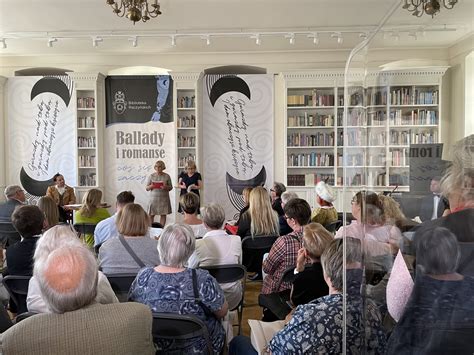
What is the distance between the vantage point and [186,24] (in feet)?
22.2

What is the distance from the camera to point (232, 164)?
8.32m

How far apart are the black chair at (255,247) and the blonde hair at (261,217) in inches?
4.0

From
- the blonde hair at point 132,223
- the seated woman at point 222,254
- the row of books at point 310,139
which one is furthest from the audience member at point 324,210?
the row of books at point 310,139

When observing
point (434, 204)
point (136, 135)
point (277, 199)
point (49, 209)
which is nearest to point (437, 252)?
point (434, 204)

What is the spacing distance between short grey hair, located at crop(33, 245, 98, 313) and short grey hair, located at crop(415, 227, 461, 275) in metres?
1.02

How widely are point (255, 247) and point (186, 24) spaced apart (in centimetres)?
440

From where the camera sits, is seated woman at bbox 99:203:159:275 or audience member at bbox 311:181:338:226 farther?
audience member at bbox 311:181:338:226

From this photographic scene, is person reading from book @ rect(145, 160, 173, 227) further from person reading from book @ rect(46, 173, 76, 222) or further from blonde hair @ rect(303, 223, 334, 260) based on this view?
blonde hair @ rect(303, 223, 334, 260)

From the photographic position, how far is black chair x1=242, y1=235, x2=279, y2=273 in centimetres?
369

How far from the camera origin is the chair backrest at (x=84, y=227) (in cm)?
416

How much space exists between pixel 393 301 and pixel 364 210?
1.30 ft

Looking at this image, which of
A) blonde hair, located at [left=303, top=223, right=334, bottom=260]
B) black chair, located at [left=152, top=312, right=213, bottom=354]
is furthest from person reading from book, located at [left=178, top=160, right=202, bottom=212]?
black chair, located at [left=152, top=312, right=213, bottom=354]

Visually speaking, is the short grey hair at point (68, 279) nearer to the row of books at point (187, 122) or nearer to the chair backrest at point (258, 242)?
the chair backrest at point (258, 242)

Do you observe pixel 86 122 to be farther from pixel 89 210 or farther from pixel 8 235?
pixel 8 235
